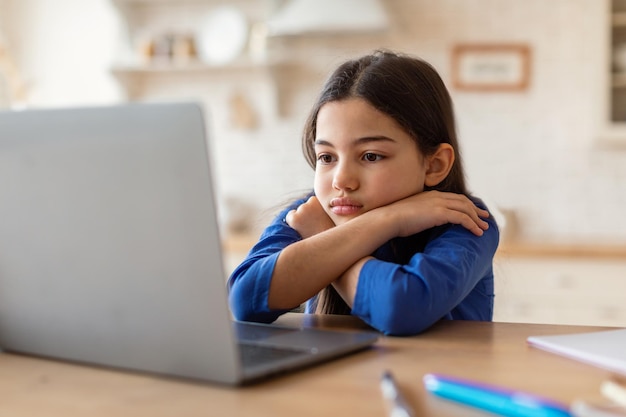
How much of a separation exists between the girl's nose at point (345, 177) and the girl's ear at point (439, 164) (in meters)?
0.18

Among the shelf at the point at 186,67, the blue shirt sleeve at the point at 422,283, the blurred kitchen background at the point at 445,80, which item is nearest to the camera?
the blue shirt sleeve at the point at 422,283

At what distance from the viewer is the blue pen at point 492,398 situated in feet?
2.26

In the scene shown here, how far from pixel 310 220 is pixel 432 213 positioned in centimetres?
24

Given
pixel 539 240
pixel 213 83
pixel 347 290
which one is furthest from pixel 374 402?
pixel 213 83

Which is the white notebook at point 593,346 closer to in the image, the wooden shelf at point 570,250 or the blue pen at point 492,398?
the blue pen at point 492,398

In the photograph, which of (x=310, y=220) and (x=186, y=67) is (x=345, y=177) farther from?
→ (x=186, y=67)

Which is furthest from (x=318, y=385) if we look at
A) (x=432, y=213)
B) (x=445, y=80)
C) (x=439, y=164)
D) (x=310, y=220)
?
(x=445, y=80)

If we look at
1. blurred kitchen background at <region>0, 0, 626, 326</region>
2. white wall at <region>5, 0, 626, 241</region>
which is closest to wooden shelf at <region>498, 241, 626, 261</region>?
blurred kitchen background at <region>0, 0, 626, 326</region>

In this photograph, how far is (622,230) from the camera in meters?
3.78

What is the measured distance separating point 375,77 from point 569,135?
263cm

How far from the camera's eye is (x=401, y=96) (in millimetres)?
1398

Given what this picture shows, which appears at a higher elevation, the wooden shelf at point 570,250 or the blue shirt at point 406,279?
the blue shirt at point 406,279

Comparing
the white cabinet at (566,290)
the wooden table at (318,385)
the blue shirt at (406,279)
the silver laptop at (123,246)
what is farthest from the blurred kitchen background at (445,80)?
the silver laptop at (123,246)

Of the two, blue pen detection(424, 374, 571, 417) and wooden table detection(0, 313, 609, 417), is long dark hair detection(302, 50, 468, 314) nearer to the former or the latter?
wooden table detection(0, 313, 609, 417)
